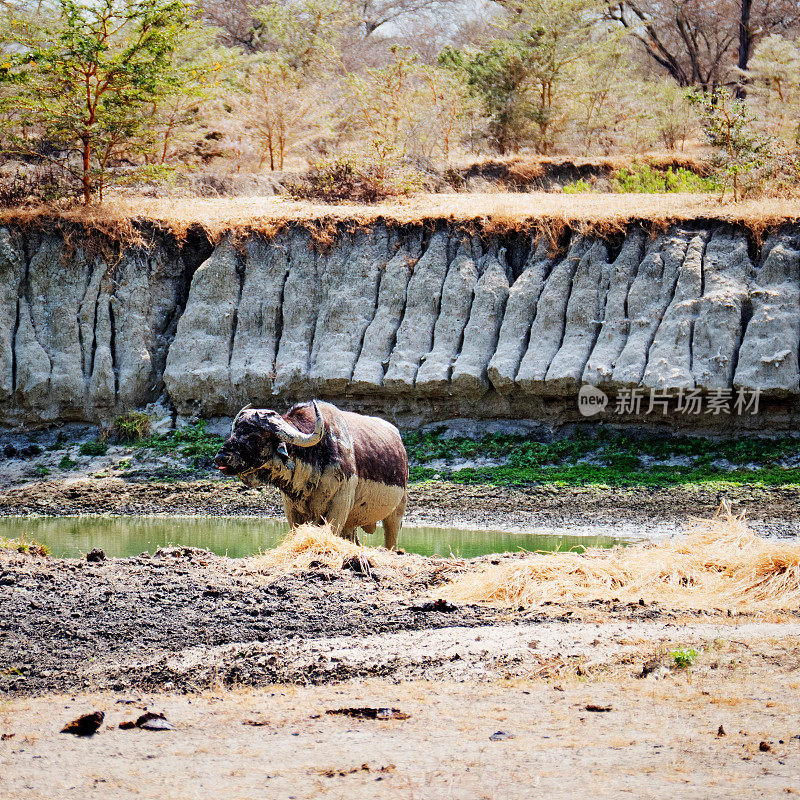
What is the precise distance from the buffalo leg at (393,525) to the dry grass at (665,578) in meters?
3.44

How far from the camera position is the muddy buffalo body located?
10.5 m

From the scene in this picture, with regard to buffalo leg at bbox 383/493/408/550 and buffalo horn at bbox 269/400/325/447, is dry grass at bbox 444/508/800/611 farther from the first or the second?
buffalo leg at bbox 383/493/408/550

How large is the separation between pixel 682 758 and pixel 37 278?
806 inches

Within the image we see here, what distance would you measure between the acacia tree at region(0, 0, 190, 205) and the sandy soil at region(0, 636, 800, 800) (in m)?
19.6

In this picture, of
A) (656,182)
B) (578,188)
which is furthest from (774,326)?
(578,188)

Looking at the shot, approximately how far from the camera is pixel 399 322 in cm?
2222

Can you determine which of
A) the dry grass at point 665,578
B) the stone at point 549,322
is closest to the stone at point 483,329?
the stone at point 549,322

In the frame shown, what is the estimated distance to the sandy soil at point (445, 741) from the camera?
16.1 ft

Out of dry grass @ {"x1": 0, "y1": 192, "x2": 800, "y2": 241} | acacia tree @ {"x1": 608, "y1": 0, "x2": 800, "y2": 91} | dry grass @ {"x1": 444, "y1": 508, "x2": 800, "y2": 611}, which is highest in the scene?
acacia tree @ {"x1": 608, "y1": 0, "x2": 800, "y2": 91}

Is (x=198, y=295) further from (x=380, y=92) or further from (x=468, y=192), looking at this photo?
(x=380, y=92)

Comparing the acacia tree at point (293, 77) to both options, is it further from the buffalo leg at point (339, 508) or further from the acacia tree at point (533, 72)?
the buffalo leg at point (339, 508)

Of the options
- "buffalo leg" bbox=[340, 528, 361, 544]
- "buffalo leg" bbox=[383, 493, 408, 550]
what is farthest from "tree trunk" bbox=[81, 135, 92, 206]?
"buffalo leg" bbox=[340, 528, 361, 544]

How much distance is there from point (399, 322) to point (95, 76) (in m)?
8.94

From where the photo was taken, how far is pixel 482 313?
21.8 m
